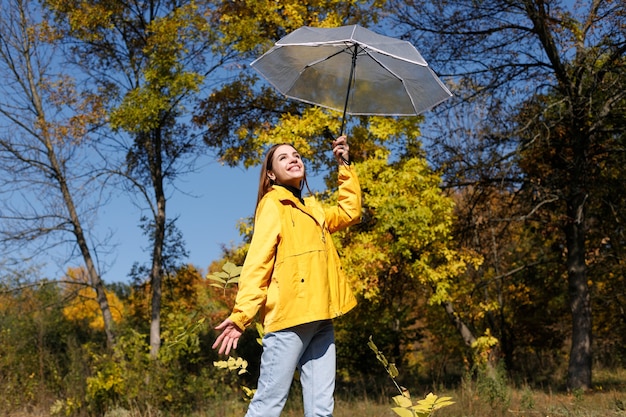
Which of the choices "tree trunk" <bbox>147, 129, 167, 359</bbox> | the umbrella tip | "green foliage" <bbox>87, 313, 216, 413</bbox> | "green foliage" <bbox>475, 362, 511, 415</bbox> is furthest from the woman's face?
"tree trunk" <bbox>147, 129, 167, 359</bbox>

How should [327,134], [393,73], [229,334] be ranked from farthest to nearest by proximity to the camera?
[327,134] → [393,73] → [229,334]

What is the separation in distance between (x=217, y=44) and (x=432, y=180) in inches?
227

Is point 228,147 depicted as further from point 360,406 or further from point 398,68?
point 398,68

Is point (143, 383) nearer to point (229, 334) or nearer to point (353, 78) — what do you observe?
point (353, 78)

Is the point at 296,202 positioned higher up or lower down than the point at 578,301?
higher up

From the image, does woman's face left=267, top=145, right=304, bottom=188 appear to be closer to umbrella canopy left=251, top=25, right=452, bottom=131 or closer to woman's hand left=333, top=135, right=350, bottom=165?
woman's hand left=333, top=135, right=350, bottom=165

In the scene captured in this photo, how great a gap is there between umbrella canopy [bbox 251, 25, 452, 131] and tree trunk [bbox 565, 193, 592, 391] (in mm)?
7869

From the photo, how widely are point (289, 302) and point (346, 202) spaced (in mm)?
730

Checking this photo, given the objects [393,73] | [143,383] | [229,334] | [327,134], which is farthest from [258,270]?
[327,134]

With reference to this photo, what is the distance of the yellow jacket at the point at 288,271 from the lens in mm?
2713

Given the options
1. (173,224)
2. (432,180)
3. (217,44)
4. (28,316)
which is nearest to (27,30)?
(217,44)

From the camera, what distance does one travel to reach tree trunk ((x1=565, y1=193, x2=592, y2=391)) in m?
11.2

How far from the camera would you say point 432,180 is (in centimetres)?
1038

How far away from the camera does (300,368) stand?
2861mm
